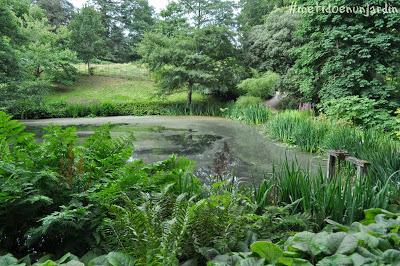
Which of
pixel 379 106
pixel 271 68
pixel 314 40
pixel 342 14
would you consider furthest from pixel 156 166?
pixel 271 68

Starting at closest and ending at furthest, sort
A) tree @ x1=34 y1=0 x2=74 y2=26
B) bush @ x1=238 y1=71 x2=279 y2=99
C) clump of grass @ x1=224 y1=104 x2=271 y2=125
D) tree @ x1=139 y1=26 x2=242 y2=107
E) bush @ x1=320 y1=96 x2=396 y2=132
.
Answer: bush @ x1=320 y1=96 x2=396 y2=132
clump of grass @ x1=224 y1=104 x2=271 y2=125
bush @ x1=238 y1=71 x2=279 y2=99
tree @ x1=139 y1=26 x2=242 y2=107
tree @ x1=34 y1=0 x2=74 y2=26

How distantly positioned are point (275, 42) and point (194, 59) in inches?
145

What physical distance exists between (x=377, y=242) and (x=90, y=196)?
134cm

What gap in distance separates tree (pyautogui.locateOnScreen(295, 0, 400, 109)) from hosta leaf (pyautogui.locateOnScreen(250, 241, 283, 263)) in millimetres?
8244

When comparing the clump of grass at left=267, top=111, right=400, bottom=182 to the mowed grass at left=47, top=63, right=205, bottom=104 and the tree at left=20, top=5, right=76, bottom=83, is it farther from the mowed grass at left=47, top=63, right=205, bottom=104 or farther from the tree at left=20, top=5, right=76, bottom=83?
the tree at left=20, top=5, right=76, bottom=83

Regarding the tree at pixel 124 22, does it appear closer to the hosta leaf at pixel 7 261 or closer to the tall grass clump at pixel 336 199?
the tall grass clump at pixel 336 199

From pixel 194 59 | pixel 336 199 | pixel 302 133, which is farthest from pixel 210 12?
pixel 336 199

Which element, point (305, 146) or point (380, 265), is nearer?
point (380, 265)

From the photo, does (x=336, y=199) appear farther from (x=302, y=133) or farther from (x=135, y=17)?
(x=135, y=17)

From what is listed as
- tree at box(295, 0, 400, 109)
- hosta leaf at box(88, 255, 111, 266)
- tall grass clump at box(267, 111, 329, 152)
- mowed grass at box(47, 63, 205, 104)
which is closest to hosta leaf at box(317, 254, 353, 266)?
hosta leaf at box(88, 255, 111, 266)

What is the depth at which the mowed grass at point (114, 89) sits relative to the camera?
17.6 metres

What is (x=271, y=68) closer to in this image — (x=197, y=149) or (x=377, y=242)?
(x=197, y=149)

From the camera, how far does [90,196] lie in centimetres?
173

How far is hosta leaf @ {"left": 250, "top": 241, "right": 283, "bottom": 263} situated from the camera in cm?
130
